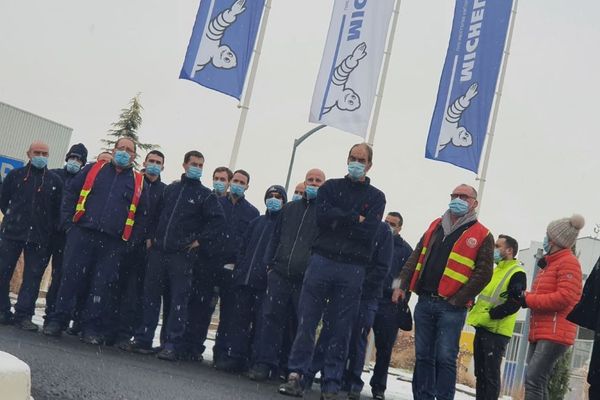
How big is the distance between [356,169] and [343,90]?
7.63m

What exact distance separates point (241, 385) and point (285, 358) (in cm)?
171

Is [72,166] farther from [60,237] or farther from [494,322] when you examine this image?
[494,322]

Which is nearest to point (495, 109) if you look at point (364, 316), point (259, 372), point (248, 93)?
point (248, 93)

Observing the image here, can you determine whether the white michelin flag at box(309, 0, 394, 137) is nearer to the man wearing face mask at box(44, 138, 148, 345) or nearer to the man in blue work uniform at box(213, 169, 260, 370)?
the man in blue work uniform at box(213, 169, 260, 370)

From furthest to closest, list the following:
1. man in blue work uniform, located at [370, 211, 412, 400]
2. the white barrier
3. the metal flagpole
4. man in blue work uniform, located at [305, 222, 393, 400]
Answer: the metal flagpole, man in blue work uniform, located at [370, 211, 412, 400], man in blue work uniform, located at [305, 222, 393, 400], the white barrier

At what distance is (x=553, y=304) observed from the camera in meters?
7.18

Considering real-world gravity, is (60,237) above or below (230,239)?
below

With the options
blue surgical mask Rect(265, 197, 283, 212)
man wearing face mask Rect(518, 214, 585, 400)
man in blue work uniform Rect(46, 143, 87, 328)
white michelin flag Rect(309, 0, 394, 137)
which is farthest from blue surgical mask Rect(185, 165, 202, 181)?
white michelin flag Rect(309, 0, 394, 137)

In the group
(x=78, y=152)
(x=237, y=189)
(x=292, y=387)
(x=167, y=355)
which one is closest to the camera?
(x=292, y=387)

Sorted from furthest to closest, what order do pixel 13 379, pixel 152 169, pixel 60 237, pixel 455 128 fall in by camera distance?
A: 1. pixel 455 128
2. pixel 60 237
3. pixel 152 169
4. pixel 13 379

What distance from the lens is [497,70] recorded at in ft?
A: 52.3

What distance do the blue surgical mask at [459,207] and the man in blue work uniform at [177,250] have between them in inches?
94.8

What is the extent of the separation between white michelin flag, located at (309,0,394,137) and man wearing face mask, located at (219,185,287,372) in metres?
5.42

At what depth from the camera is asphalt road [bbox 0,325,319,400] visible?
196 inches
